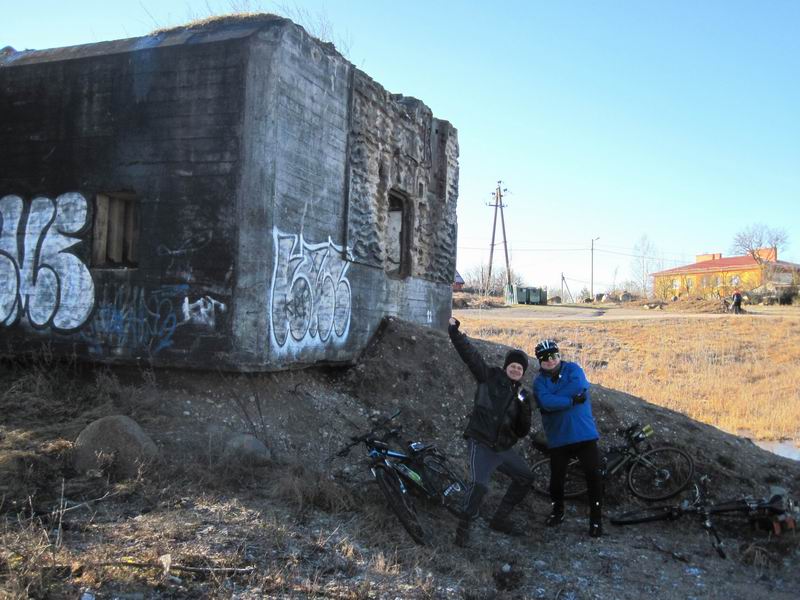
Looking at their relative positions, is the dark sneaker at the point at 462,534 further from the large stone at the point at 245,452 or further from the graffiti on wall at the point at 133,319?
the graffiti on wall at the point at 133,319

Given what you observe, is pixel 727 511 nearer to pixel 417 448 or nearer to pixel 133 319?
pixel 417 448

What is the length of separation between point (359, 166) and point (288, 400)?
136 inches

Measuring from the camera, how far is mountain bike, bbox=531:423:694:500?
7.25m

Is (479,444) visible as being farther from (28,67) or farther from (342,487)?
(28,67)

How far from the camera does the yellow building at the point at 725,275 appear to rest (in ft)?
151

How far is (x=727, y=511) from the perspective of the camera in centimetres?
659

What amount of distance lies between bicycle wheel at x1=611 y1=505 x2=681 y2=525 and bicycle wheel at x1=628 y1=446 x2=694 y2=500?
1.06 feet

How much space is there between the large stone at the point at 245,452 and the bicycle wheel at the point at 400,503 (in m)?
1.43

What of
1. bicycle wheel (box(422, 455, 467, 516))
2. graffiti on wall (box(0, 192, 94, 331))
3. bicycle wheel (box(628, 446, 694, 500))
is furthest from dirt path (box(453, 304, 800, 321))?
bicycle wheel (box(422, 455, 467, 516))

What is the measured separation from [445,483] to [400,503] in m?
0.68

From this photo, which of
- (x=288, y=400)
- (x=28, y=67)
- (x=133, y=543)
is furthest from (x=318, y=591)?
(x=28, y=67)

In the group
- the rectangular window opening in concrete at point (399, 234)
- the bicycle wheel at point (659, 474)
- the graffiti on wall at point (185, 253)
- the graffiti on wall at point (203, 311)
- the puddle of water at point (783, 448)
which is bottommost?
the puddle of water at point (783, 448)

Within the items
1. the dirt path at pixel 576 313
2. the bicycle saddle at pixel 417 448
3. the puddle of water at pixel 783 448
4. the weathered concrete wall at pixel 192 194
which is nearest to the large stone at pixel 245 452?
the weathered concrete wall at pixel 192 194

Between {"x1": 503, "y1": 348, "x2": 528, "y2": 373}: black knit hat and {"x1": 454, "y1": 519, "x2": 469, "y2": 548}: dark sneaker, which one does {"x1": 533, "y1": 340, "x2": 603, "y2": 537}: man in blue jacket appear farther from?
{"x1": 454, "y1": 519, "x2": 469, "y2": 548}: dark sneaker
